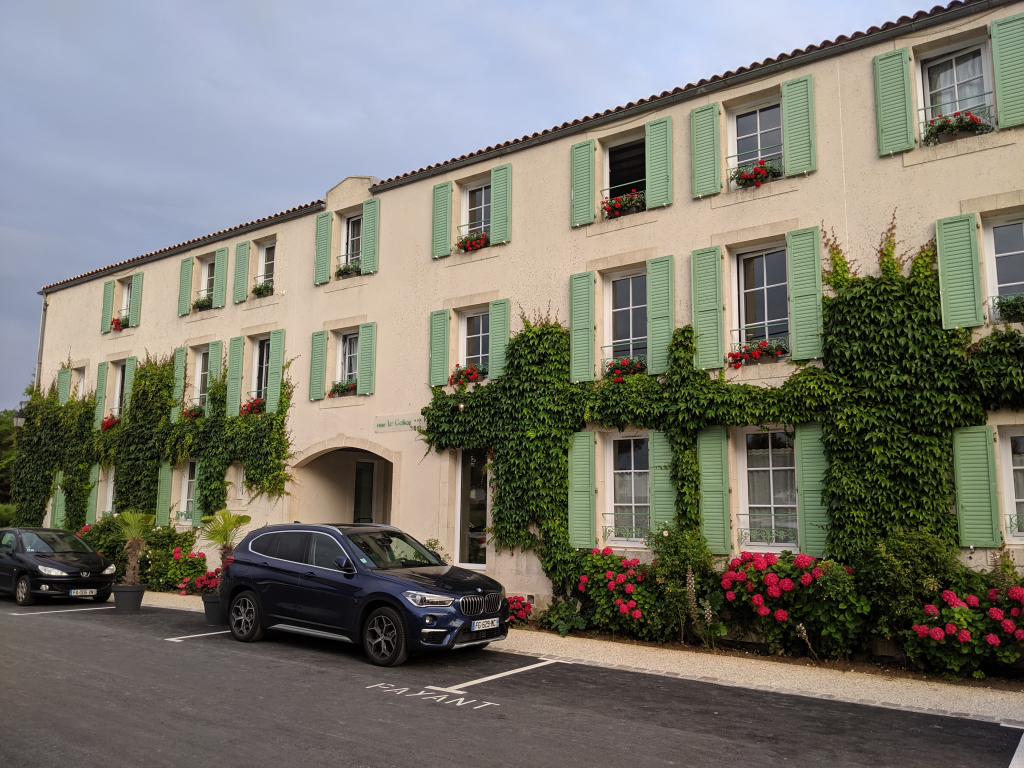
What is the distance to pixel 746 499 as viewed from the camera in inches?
448

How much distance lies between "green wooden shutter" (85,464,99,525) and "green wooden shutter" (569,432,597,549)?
14496 mm

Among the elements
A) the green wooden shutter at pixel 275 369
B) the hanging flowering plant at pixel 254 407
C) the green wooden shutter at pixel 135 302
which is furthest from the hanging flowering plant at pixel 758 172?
the green wooden shutter at pixel 135 302

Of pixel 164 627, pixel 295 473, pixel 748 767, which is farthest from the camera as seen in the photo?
pixel 295 473

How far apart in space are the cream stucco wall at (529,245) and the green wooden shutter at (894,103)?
0.49ft

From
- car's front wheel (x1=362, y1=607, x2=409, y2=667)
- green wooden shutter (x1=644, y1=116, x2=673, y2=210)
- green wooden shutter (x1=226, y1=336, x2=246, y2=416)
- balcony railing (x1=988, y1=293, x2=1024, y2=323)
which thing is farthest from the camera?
green wooden shutter (x1=226, y1=336, x2=246, y2=416)

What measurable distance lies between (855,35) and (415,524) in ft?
34.3

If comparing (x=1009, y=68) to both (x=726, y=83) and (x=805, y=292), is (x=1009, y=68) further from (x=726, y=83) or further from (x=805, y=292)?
(x=726, y=83)

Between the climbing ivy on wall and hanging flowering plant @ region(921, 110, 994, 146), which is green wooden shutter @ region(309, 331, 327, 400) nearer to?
the climbing ivy on wall

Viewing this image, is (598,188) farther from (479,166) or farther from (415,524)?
(415,524)

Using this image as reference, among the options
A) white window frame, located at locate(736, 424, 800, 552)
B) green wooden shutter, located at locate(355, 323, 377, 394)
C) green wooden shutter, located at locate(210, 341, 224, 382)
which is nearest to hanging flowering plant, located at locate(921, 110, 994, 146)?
white window frame, located at locate(736, 424, 800, 552)

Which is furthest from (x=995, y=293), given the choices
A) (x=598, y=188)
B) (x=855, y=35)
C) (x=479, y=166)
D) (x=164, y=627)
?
(x=164, y=627)

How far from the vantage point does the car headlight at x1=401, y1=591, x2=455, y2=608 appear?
29.5ft

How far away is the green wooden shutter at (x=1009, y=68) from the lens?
32.6 feet

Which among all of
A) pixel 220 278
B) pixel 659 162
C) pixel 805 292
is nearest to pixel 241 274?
pixel 220 278
